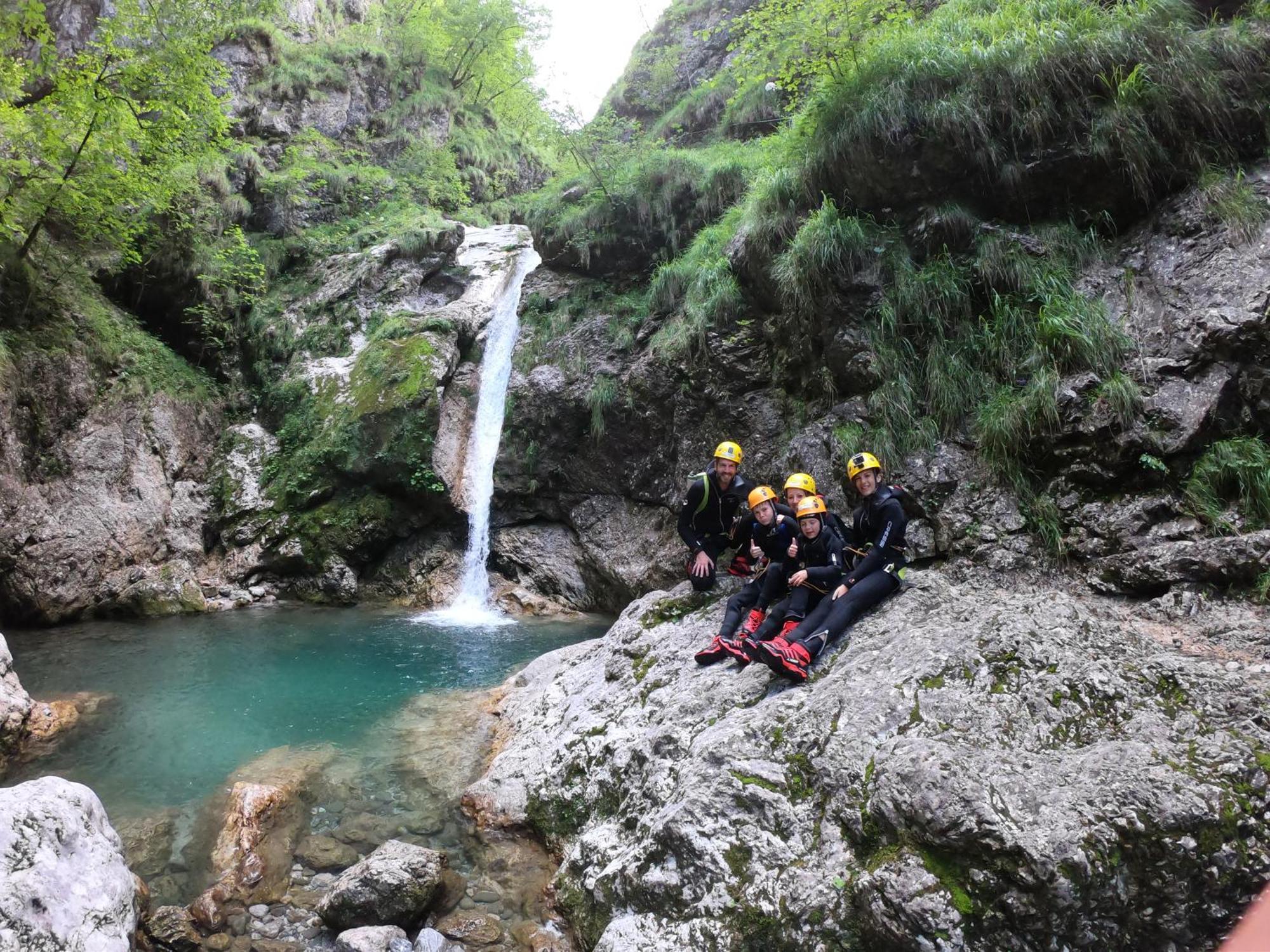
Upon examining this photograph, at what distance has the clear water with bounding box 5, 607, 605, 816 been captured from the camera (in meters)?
5.75

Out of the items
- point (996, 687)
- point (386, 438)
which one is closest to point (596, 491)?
point (386, 438)

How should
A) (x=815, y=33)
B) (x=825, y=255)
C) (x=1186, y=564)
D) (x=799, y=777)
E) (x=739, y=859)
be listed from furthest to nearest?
(x=815, y=33)
(x=825, y=255)
(x=1186, y=564)
(x=799, y=777)
(x=739, y=859)

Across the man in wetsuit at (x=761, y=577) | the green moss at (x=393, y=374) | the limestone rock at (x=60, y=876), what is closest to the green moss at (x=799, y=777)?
the man in wetsuit at (x=761, y=577)

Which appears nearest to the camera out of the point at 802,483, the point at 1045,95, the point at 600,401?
the point at 802,483

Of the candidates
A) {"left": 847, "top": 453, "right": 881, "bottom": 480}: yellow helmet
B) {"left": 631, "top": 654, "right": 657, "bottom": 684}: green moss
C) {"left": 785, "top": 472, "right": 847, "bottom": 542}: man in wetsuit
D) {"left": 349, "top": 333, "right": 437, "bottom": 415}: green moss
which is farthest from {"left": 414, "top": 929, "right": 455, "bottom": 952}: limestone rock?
{"left": 349, "top": 333, "right": 437, "bottom": 415}: green moss

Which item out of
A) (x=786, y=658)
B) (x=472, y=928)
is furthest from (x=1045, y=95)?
(x=472, y=928)

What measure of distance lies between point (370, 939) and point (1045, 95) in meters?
8.97

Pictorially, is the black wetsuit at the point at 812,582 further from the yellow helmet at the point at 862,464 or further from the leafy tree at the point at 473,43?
the leafy tree at the point at 473,43

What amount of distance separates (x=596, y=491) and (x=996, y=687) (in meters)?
8.77

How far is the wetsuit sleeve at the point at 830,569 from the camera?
491cm

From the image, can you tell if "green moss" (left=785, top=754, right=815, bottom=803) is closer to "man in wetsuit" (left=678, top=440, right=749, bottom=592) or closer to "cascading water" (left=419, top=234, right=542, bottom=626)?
"man in wetsuit" (left=678, top=440, right=749, bottom=592)

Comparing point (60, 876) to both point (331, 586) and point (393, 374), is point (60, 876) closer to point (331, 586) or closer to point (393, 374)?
point (331, 586)

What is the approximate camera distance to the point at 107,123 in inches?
404

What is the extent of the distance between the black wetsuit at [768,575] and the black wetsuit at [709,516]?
620mm
